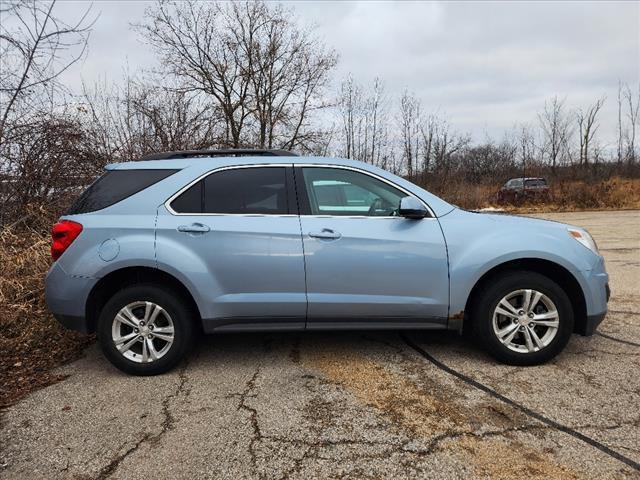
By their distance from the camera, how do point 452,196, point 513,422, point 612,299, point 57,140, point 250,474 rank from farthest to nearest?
point 452,196 < point 57,140 < point 612,299 < point 513,422 < point 250,474

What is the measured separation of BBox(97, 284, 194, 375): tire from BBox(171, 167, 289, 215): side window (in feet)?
2.48

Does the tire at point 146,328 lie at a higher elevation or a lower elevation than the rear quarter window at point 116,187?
lower

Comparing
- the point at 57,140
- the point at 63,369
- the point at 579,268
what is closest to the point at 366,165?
the point at 579,268

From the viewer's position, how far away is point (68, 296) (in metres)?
3.67

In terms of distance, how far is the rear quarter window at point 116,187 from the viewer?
3785mm

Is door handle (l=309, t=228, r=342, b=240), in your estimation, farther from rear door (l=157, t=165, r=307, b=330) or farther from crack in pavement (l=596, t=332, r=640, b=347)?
crack in pavement (l=596, t=332, r=640, b=347)

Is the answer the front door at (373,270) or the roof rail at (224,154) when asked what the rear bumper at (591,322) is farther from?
the roof rail at (224,154)

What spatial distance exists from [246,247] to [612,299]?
494 cm

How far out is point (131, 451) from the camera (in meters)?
2.70

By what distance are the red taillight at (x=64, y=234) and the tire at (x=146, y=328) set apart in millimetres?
574

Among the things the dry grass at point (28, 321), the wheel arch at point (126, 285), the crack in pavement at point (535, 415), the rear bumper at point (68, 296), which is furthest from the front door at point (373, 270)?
the dry grass at point (28, 321)

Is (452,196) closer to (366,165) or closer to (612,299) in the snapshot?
(612,299)

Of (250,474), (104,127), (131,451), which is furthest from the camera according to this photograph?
(104,127)

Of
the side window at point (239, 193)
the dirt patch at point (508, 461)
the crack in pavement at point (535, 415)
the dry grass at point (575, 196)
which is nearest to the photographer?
the dirt patch at point (508, 461)
